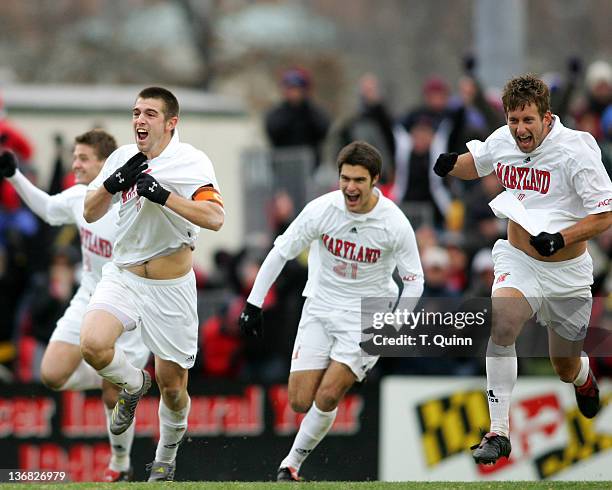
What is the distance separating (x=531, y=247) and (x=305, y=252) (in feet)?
19.3

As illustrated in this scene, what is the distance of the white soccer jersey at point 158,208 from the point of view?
1157 cm

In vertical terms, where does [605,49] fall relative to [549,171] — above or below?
above

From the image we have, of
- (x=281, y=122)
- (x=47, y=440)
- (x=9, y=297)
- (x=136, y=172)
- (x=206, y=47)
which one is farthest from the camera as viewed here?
(x=206, y=47)

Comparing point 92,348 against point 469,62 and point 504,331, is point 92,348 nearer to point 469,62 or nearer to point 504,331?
point 504,331

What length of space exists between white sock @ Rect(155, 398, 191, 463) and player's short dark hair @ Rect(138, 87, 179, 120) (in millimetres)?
2265

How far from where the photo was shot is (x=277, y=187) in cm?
1934

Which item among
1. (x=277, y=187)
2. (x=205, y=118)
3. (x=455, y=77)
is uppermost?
(x=455, y=77)

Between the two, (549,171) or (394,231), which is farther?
(394,231)

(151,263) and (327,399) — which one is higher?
(151,263)

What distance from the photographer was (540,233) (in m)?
11.0

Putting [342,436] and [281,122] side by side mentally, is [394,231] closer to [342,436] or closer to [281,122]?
[342,436]

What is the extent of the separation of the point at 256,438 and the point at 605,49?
2816 centimetres

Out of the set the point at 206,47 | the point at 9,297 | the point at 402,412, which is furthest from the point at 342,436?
the point at 206,47

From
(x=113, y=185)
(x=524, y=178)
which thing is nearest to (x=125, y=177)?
(x=113, y=185)
